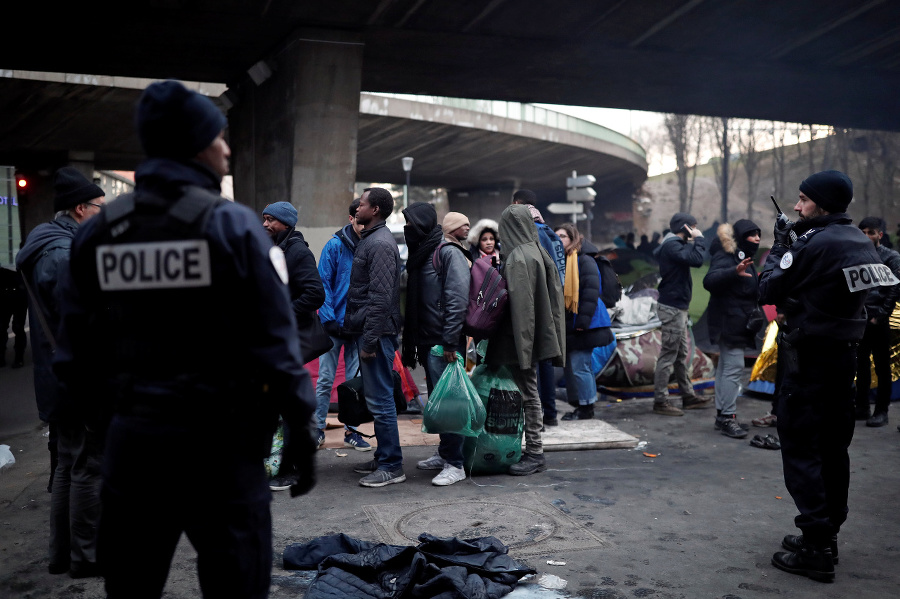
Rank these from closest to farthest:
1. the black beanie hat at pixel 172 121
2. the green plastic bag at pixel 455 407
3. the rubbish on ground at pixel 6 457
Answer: the black beanie hat at pixel 172 121
the green plastic bag at pixel 455 407
the rubbish on ground at pixel 6 457

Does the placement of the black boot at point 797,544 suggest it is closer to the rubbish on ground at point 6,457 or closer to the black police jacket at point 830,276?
the black police jacket at point 830,276

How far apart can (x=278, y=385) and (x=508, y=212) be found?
444cm

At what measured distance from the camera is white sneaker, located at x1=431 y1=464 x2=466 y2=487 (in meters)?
5.96

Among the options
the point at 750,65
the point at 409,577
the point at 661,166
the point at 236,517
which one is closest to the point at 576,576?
the point at 409,577

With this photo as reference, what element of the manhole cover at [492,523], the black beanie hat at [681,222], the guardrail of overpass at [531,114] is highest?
the guardrail of overpass at [531,114]

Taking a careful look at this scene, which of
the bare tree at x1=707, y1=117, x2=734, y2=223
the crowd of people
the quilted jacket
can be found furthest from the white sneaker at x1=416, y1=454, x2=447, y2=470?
the bare tree at x1=707, y1=117, x2=734, y2=223

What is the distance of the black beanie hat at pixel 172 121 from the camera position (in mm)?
2361

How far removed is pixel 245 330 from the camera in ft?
7.69

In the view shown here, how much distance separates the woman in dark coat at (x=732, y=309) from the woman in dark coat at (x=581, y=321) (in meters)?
1.17

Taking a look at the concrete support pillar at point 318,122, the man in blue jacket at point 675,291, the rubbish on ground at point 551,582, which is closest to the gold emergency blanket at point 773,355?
the man in blue jacket at point 675,291

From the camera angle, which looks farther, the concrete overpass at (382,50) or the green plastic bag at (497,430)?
the concrete overpass at (382,50)

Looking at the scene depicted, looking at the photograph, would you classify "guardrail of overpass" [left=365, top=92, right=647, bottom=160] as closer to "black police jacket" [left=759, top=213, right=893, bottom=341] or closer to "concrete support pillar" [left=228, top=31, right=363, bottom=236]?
"concrete support pillar" [left=228, top=31, right=363, bottom=236]

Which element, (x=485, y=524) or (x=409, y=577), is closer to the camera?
(x=409, y=577)

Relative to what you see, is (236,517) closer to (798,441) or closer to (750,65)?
(798,441)
